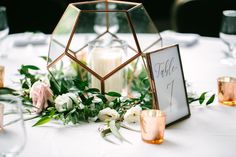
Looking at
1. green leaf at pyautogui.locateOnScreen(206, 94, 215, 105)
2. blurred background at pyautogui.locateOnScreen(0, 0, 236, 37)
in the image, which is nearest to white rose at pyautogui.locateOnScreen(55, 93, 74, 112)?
green leaf at pyautogui.locateOnScreen(206, 94, 215, 105)

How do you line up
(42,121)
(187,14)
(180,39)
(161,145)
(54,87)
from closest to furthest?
(161,145)
(42,121)
(54,87)
(180,39)
(187,14)

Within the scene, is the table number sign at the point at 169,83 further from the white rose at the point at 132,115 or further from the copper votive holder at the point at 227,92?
the copper votive holder at the point at 227,92

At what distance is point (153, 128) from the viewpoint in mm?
1086

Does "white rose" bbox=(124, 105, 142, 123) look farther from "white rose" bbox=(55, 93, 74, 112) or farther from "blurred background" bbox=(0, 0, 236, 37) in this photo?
"blurred background" bbox=(0, 0, 236, 37)

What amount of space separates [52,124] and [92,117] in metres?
0.11

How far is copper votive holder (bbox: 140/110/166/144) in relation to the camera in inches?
42.8

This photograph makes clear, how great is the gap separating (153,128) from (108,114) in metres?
0.16

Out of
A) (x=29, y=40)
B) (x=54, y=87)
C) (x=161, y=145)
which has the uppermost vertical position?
(x=29, y=40)

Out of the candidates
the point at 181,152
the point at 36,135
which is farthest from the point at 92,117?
the point at 181,152

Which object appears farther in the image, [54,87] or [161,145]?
[54,87]

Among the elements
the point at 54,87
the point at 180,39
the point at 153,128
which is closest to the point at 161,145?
the point at 153,128

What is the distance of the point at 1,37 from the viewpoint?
187cm

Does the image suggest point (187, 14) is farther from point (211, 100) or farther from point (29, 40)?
point (211, 100)

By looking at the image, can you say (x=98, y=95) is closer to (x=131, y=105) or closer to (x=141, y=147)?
(x=131, y=105)
